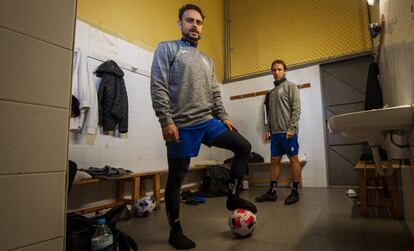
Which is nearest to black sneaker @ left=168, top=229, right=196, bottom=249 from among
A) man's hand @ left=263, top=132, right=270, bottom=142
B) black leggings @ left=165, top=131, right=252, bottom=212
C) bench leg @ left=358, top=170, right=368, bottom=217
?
black leggings @ left=165, top=131, right=252, bottom=212

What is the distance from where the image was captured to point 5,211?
1.88ft

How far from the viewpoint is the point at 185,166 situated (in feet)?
4.62

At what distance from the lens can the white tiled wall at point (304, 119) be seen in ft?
12.1

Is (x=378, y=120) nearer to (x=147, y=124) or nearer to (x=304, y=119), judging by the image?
(x=147, y=124)

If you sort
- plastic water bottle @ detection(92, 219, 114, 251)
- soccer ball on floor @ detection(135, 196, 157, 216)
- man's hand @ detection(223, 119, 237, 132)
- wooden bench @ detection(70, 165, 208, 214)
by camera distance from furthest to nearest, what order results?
wooden bench @ detection(70, 165, 208, 214)
soccer ball on floor @ detection(135, 196, 157, 216)
man's hand @ detection(223, 119, 237, 132)
plastic water bottle @ detection(92, 219, 114, 251)

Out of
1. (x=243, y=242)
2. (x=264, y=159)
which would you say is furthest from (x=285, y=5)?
(x=243, y=242)

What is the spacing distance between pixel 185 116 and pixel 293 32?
11.9ft

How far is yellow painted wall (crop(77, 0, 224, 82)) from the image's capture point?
8.78 ft

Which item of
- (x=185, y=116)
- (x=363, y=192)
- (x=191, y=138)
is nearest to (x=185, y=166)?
(x=191, y=138)

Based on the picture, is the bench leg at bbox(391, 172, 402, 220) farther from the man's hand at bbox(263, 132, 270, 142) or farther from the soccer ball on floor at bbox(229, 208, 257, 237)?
the man's hand at bbox(263, 132, 270, 142)

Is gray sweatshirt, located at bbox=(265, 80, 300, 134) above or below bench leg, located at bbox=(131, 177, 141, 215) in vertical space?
above

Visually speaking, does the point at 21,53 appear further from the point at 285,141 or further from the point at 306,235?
the point at 285,141

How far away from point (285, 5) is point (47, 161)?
4.70 meters

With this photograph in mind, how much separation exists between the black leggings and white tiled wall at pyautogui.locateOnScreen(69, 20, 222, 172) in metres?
1.34
